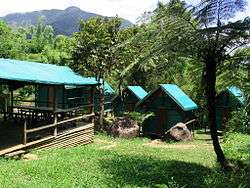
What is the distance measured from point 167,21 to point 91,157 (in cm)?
707

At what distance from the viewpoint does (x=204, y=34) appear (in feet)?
49.7

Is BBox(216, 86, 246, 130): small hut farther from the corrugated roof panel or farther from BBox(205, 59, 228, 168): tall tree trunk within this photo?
BBox(205, 59, 228, 168): tall tree trunk

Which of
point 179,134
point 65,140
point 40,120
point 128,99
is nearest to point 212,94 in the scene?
point 65,140

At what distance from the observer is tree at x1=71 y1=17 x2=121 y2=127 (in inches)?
1123

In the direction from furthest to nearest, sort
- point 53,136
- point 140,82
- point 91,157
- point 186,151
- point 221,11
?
1. point 140,82
2. point 186,151
3. point 53,136
4. point 91,157
5. point 221,11

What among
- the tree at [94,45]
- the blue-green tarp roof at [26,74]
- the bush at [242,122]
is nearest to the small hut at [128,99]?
the tree at [94,45]

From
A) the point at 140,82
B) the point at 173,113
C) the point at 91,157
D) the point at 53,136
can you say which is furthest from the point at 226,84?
the point at 140,82

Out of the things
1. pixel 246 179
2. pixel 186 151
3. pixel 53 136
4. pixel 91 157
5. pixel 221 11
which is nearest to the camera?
pixel 246 179

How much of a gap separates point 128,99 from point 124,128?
23.8 feet

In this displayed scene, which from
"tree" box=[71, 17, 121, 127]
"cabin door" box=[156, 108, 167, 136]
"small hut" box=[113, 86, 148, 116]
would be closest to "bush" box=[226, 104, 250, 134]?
"cabin door" box=[156, 108, 167, 136]

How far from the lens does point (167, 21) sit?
52.2 feet

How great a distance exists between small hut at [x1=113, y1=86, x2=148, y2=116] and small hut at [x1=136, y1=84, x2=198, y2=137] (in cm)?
287

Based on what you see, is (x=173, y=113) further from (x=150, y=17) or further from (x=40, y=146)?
(x=150, y=17)

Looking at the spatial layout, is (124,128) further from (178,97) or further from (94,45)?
(94,45)
